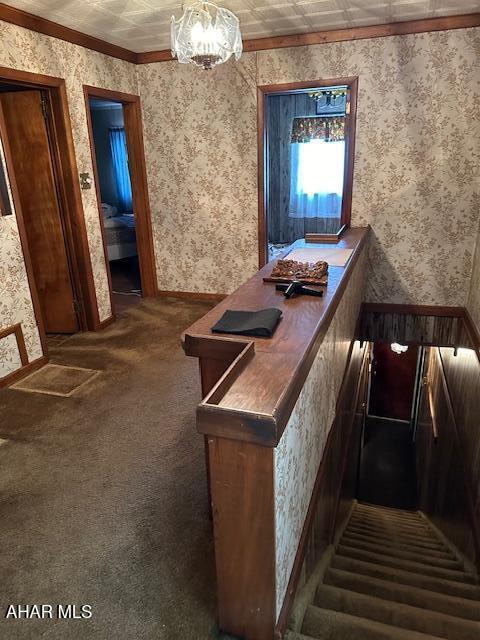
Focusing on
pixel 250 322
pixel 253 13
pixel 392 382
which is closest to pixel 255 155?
pixel 253 13

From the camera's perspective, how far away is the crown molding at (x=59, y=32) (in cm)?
275

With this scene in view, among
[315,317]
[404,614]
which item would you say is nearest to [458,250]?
[315,317]

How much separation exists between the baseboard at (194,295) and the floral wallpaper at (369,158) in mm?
66

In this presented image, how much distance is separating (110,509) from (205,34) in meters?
2.23

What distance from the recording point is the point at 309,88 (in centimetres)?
368

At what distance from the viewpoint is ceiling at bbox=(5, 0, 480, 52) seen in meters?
2.74

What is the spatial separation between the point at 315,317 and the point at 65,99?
9.38ft

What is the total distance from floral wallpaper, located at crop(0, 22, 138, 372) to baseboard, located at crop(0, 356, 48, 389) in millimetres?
40

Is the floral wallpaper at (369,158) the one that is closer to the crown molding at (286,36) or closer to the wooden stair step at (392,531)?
the crown molding at (286,36)

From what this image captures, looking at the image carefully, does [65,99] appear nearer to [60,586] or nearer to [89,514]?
[89,514]

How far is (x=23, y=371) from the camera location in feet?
9.97

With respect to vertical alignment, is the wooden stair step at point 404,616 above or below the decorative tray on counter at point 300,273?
below

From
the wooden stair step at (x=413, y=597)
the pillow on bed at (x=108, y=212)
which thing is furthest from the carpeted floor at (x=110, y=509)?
the pillow on bed at (x=108, y=212)

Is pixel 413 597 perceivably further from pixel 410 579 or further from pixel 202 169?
pixel 202 169
